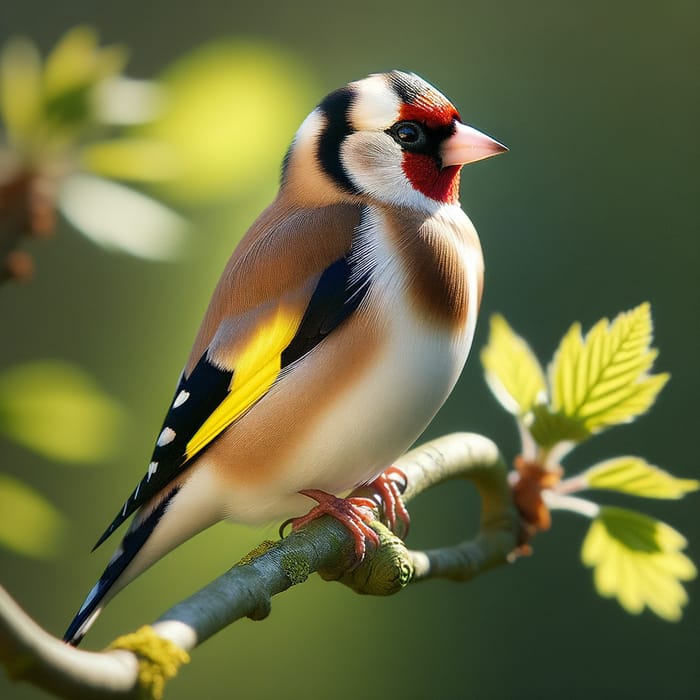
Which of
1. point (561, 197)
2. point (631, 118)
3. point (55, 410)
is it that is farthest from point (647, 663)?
point (55, 410)

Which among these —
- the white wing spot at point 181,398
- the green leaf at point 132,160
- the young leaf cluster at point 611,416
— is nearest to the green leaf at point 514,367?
the young leaf cluster at point 611,416

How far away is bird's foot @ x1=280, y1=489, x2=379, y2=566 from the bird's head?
255mm

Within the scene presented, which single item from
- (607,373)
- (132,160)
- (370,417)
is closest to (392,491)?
(370,417)

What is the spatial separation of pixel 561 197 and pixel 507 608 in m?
0.81

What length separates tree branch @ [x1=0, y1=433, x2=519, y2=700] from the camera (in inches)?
14.7

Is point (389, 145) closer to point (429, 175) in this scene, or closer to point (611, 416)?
point (429, 175)

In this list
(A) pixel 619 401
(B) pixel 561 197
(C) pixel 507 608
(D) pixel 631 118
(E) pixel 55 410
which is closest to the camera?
(E) pixel 55 410

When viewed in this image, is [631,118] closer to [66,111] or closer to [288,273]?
[288,273]

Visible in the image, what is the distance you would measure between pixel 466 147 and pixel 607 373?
23 cm

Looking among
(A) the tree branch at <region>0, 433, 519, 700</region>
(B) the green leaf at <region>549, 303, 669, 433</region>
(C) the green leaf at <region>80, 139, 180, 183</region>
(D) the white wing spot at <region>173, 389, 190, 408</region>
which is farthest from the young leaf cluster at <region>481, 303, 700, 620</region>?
(C) the green leaf at <region>80, 139, 180, 183</region>

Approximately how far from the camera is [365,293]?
33.4 inches

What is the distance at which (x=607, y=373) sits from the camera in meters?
0.78

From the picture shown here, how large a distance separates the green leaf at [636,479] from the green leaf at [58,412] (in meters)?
0.56

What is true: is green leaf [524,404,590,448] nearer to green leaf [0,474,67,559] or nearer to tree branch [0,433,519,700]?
tree branch [0,433,519,700]
